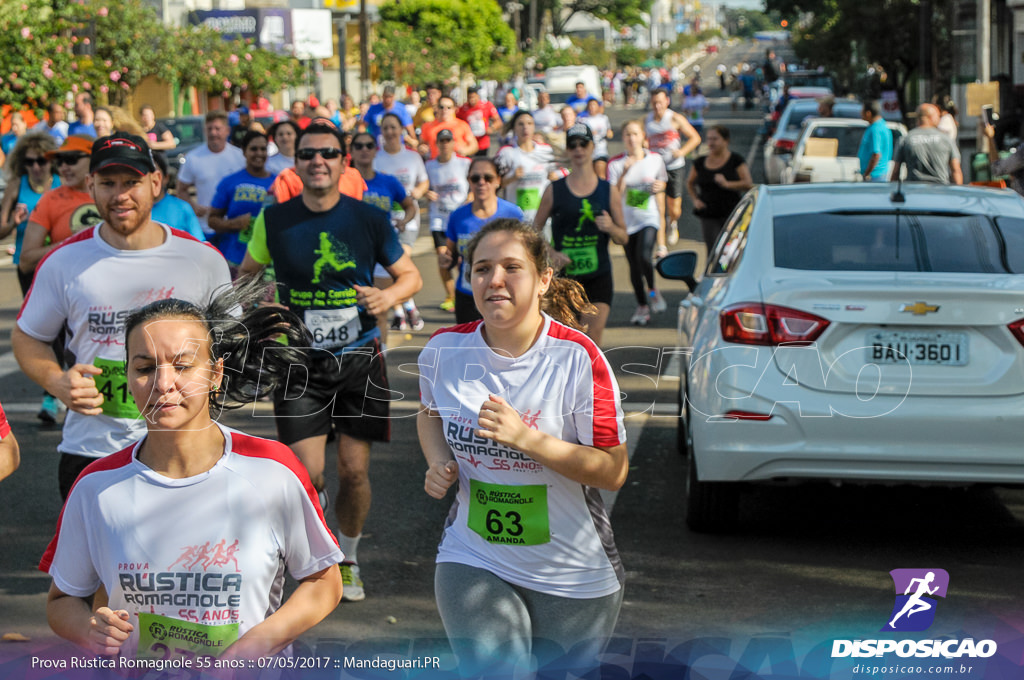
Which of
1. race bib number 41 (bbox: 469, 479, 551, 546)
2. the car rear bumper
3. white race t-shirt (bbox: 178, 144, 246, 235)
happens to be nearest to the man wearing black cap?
race bib number 41 (bbox: 469, 479, 551, 546)

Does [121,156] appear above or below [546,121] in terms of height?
below

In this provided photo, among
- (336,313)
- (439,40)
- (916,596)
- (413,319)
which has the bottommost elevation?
(916,596)

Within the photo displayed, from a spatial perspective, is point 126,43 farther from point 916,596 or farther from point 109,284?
point 916,596

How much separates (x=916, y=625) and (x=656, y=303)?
8.15 metres

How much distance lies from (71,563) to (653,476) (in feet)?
15.8

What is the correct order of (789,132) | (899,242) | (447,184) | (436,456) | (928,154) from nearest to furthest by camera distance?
1. (436,456)
2. (899,242)
3. (447,184)
4. (928,154)
5. (789,132)

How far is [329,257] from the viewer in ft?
19.0

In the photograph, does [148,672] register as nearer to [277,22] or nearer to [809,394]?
[809,394]

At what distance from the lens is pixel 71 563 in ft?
9.90

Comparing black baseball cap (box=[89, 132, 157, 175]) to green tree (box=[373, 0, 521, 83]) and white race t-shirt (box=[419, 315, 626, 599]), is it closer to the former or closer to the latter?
white race t-shirt (box=[419, 315, 626, 599])

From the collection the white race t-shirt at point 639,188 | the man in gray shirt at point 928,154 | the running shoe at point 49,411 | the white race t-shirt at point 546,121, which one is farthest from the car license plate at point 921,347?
the white race t-shirt at point 546,121

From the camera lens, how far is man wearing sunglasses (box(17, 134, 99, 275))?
7.71 metres

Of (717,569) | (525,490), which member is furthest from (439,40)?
(525,490)

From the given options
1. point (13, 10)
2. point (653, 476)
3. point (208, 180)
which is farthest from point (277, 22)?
point (653, 476)
